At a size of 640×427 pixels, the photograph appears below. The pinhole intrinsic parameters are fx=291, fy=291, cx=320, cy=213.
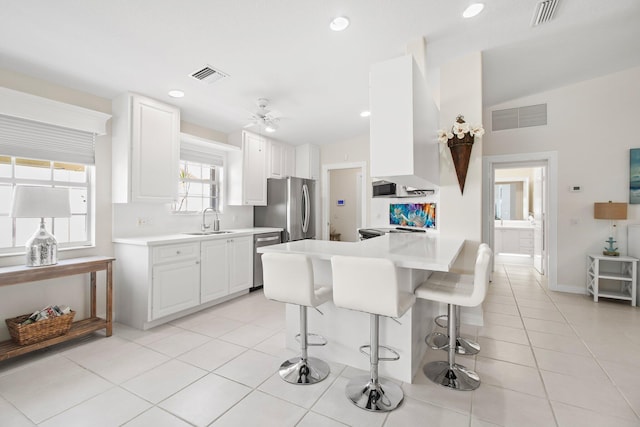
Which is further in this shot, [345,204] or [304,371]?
[345,204]

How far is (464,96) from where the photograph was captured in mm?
3135

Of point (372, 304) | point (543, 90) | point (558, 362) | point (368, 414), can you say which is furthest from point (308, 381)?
point (543, 90)

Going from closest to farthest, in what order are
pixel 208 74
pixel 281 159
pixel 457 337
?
pixel 457 337 → pixel 208 74 → pixel 281 159

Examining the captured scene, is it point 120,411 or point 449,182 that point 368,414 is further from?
point 449,182

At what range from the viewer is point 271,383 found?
80.6 inches

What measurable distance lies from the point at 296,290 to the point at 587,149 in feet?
15.7

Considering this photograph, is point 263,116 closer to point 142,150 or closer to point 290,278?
point 142,150

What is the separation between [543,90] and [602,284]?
9.62 feet

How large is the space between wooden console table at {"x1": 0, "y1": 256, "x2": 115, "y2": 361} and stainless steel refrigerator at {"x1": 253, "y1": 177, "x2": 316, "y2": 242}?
8.11ft

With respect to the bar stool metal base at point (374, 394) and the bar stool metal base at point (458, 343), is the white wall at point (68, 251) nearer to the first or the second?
the bar stool metal base at point (374, 394)

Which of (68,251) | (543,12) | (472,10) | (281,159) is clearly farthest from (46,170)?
(543,12)

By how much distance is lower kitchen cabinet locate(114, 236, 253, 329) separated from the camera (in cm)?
297

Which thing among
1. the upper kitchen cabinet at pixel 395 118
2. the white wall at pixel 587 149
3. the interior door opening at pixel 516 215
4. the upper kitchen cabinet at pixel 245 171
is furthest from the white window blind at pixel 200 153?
the interior door opening at pixel 516 215

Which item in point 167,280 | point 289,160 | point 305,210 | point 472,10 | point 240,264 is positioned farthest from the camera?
point 289,160
